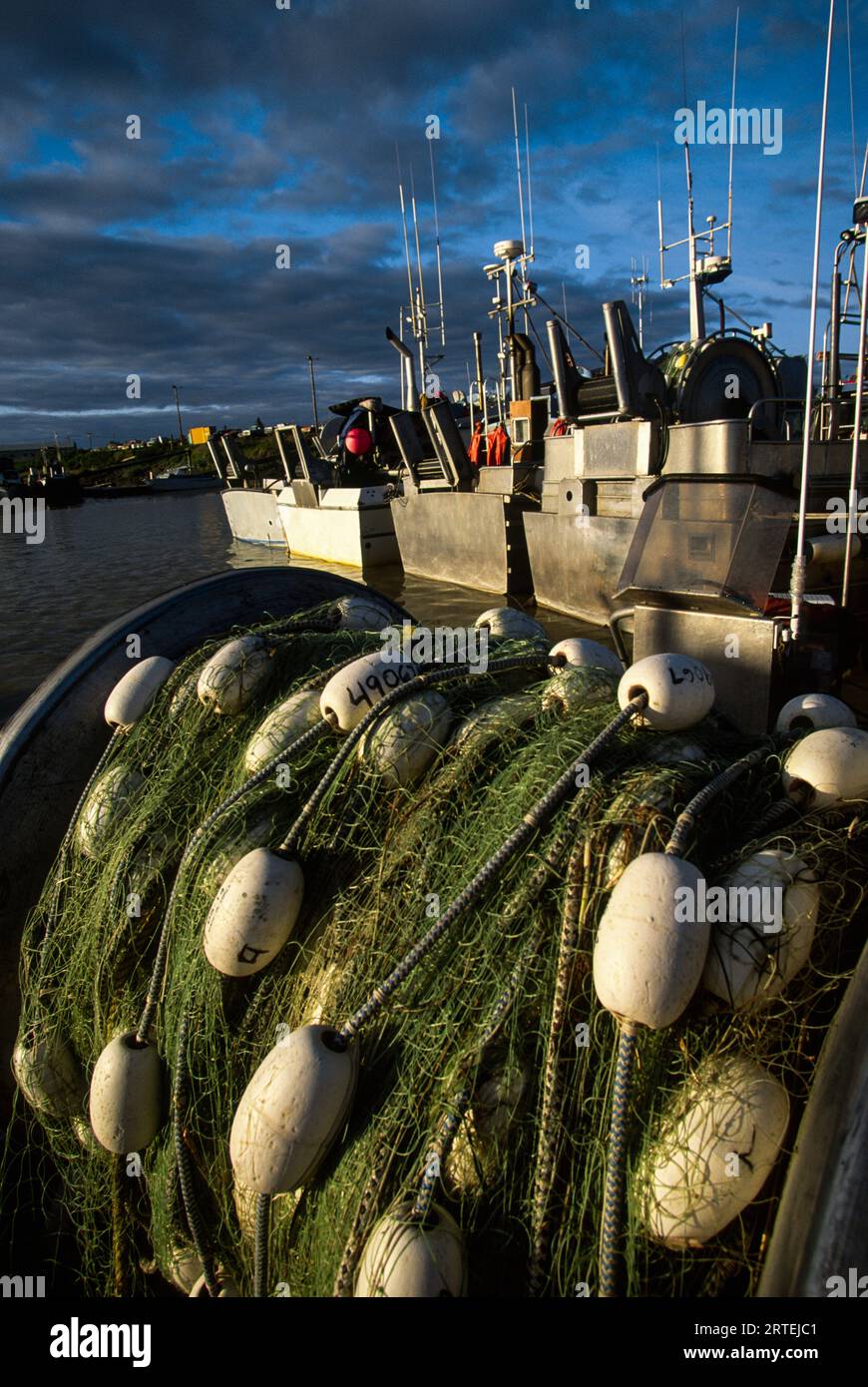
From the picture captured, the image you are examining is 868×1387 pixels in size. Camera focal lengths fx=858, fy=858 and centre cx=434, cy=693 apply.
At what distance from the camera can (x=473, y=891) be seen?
78.2 inches

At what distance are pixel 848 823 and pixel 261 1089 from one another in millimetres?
1470

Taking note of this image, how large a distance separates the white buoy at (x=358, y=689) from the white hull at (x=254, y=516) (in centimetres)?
2559

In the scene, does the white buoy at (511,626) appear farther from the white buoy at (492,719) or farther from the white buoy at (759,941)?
the white buoy at (759,941)

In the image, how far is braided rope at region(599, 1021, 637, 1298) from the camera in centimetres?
164

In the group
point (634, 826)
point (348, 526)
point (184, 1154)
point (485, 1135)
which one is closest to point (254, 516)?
point (348, 526)

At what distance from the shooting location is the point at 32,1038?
9.59 ft

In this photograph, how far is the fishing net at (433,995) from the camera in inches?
70.2

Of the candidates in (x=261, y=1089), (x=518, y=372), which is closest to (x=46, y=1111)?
(x=261, y=1089)

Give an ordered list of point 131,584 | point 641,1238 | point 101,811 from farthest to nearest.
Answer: point 131,584
point 101,811
point 641,1238

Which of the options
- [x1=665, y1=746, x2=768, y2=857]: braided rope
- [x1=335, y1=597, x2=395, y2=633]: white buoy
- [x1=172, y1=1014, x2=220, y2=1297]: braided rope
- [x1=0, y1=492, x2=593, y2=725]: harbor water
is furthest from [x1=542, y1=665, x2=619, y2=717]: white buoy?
[x1=0, y1=492, x2=593, y2=725]: harbor water

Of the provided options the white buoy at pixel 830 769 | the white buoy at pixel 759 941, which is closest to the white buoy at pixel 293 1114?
the white buoy at pixel 759 941

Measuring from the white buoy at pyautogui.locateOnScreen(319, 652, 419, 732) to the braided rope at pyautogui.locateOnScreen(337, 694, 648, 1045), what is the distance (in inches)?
25.9

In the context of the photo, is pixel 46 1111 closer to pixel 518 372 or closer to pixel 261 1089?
pixel 261 1089

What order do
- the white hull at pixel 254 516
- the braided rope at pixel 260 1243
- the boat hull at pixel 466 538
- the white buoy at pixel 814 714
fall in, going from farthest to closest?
the white hull at pixel 254 516, the boat hull at pixel 466 538, the white buoy at pixel 814 714, the braided rope at pixel 260 1243
